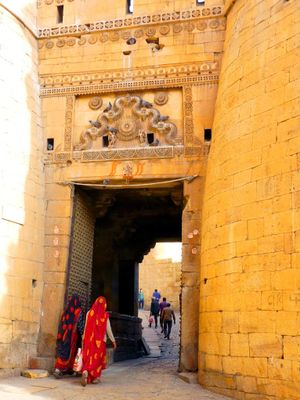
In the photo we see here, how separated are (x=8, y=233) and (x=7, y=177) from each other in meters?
0.90

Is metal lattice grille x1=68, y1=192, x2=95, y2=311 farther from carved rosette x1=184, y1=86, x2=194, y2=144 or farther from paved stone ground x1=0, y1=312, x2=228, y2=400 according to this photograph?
carved rosette x1=184, y1=86, x2=194, y2=144

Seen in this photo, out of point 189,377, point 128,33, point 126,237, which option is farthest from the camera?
point 126,237

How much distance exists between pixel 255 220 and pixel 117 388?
301 centimetres

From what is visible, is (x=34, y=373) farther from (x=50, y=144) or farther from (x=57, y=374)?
(x=50, y=144)

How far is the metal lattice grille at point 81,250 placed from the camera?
9.15 meters

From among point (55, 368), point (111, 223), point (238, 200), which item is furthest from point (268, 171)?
point (111, 223)

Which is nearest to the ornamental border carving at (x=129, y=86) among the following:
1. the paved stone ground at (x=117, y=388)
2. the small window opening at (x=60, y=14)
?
the small window opening at (x=60, y=14)

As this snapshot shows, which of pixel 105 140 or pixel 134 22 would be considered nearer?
pixel 105 140

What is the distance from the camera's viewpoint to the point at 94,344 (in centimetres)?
755

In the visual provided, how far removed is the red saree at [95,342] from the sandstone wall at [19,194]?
1.22 metres

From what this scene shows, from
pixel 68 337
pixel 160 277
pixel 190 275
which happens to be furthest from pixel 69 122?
pixel 160 277

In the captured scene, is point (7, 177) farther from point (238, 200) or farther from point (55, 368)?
point (238, 200)

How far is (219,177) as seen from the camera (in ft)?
25.1

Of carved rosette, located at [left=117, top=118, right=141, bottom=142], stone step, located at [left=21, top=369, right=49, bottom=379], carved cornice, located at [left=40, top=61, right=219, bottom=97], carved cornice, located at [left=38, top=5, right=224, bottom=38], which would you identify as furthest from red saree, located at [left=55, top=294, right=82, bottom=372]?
carved cornice, located at [left=38, top=5, right=224, bottom=38]
